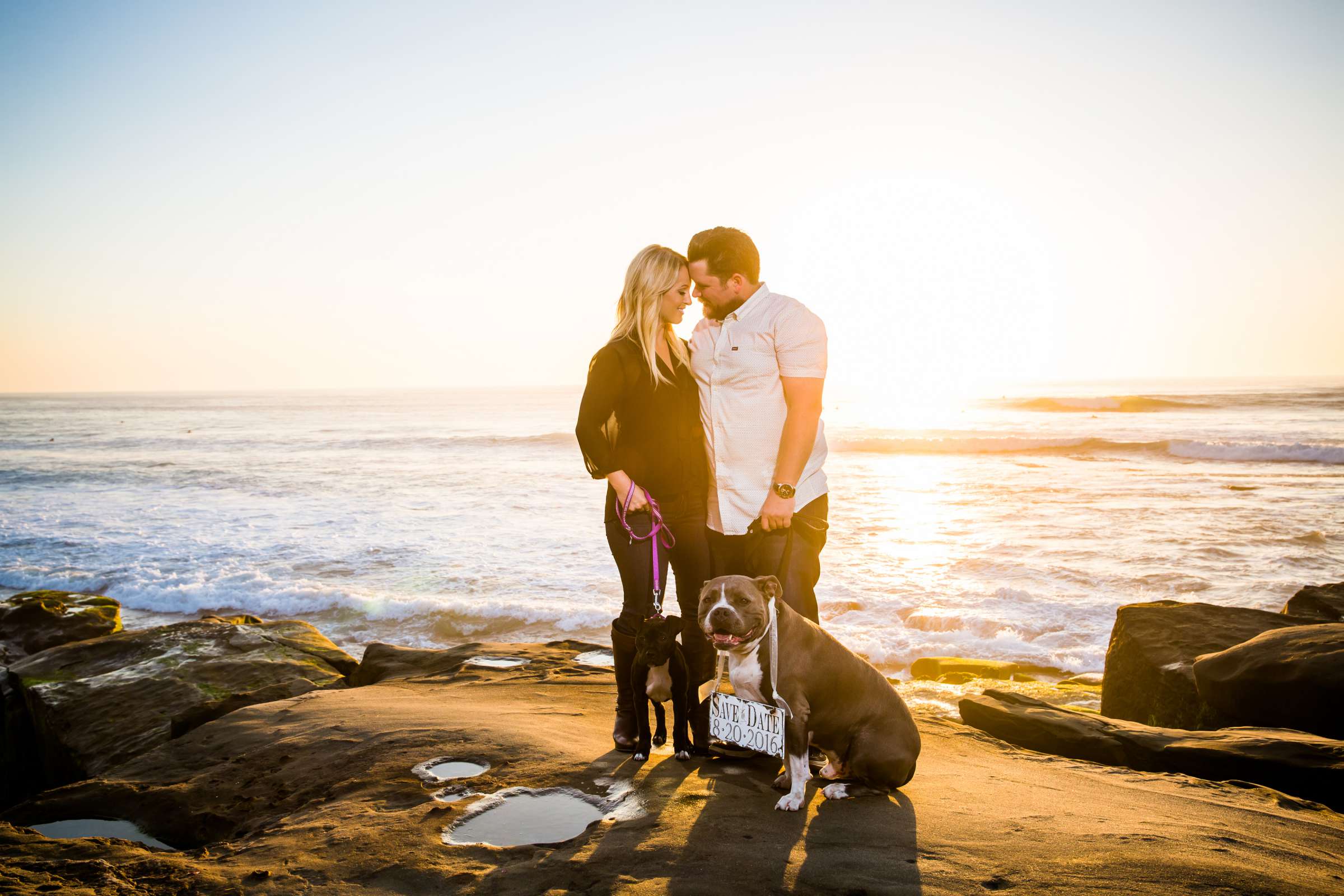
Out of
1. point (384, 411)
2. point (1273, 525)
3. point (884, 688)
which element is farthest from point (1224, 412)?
point (384, 411)

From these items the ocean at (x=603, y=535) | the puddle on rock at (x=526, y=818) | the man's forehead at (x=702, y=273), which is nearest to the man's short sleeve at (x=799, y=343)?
the man's forehead at (x=702, y=273)

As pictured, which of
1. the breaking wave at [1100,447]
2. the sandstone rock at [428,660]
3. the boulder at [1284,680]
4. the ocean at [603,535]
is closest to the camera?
the boulder at [1284,680]

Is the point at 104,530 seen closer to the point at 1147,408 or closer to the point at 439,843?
the point at 439,843

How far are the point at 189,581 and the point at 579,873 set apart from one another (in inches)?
447

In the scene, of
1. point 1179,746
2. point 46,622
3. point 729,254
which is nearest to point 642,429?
point 729,254

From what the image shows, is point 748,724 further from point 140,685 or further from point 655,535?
point 140,685

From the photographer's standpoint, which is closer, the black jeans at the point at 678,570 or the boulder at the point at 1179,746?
the black jeans at the point at 678,570

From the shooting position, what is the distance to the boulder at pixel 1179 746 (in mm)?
3826

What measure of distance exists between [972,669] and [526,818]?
5924 mm

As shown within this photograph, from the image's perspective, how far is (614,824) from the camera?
2.96m

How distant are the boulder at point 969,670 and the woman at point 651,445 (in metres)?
4.78

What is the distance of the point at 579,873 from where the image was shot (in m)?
2.57

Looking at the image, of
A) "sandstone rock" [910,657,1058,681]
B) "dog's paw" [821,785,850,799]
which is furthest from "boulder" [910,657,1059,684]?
"dog's paw" [821,785,850,799]

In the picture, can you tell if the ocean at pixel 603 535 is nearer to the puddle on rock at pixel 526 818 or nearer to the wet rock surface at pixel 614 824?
the wet rock surface at pixel 614 824
